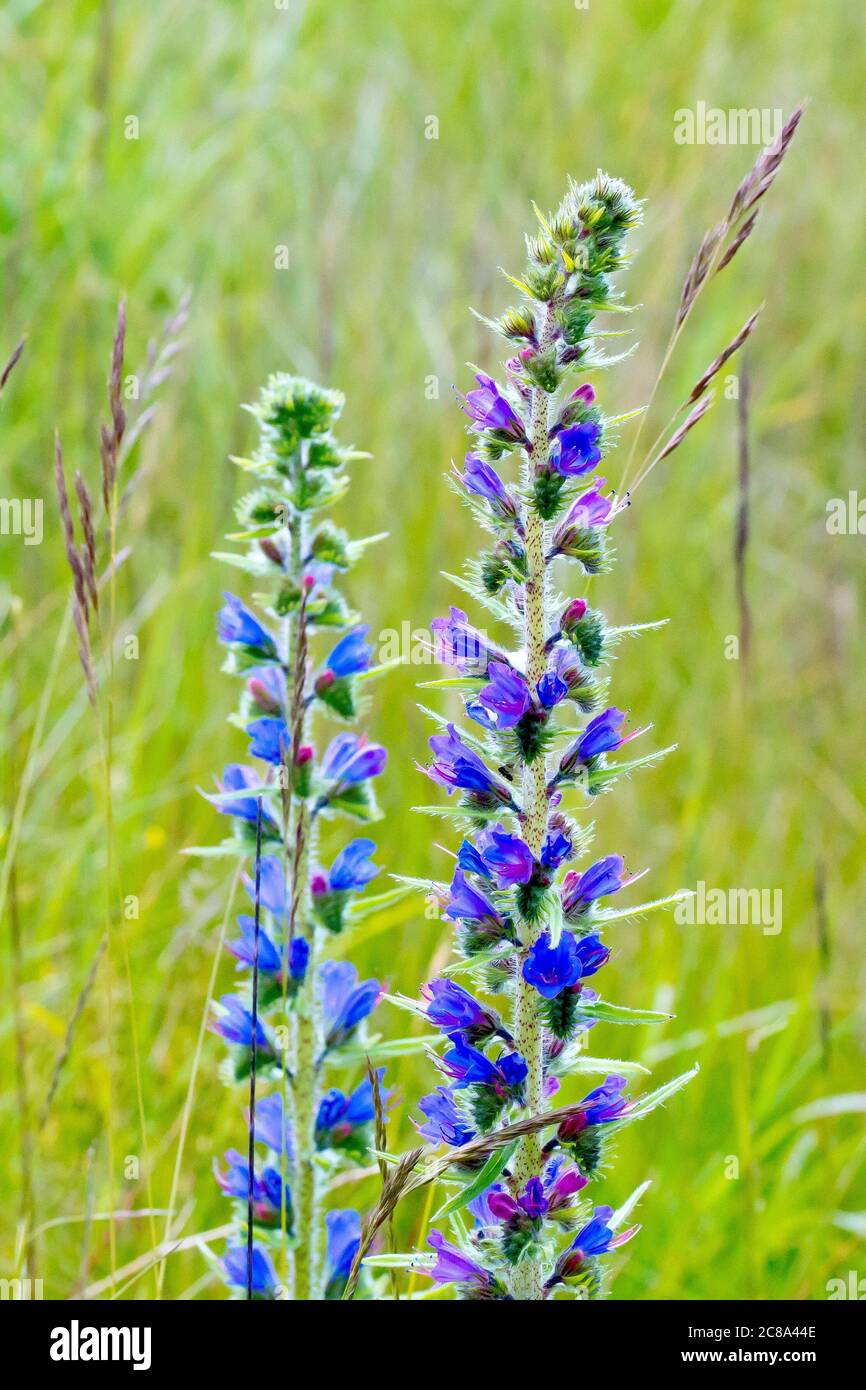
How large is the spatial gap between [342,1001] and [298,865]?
0.97 feet

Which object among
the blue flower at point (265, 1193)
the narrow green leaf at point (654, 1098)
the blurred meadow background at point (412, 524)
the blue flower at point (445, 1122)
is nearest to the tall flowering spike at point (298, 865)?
the blue flower at point (265, 1193)

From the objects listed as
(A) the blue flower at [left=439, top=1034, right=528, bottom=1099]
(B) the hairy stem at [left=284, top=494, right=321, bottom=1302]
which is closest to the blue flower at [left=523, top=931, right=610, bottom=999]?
(A) the blue flower at [left=439, top=1034, right=528, bottom=1099]

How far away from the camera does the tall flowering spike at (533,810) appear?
190cm

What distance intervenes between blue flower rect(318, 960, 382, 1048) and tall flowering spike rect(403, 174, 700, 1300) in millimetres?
Result: 507

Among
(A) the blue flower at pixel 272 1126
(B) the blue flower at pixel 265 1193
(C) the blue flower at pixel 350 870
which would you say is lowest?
(B) the blue flower at pixel 265 1193

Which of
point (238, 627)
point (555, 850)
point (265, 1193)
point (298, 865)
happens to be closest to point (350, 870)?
point (298, 865)

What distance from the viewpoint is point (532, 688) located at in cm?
195

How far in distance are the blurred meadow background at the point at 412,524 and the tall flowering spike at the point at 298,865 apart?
0.68 ft

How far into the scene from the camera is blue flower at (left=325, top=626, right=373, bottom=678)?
101 inches

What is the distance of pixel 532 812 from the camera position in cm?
195

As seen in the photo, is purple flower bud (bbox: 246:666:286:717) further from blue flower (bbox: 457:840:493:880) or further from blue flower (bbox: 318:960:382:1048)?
blue flower (bbox: 457:840:493:880)

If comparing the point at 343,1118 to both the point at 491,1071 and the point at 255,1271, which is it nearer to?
the point at 255,1271

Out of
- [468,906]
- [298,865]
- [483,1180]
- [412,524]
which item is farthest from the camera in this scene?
[412,524]

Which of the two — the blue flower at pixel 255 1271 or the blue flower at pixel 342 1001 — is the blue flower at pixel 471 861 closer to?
the blue flower at pixel 342 1001
